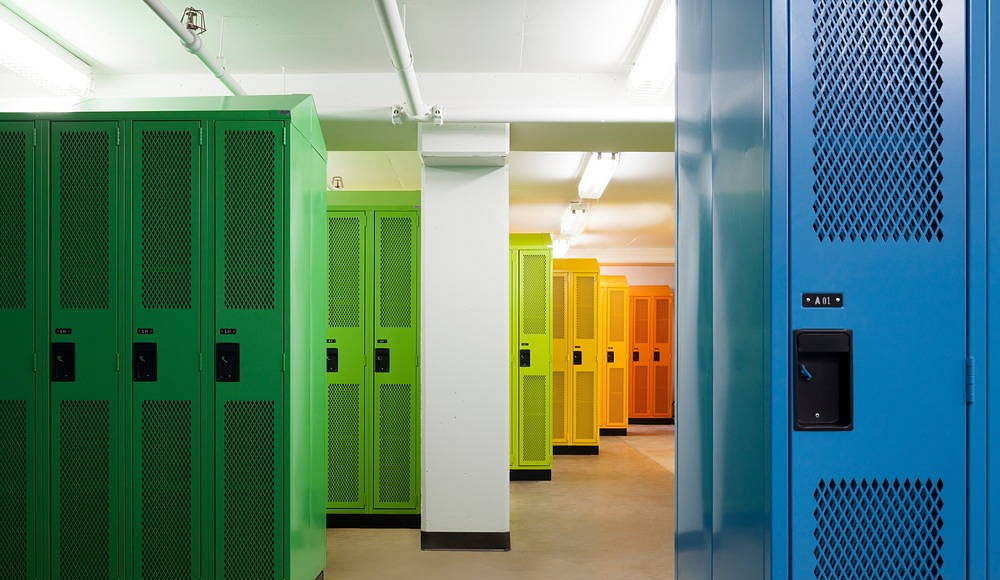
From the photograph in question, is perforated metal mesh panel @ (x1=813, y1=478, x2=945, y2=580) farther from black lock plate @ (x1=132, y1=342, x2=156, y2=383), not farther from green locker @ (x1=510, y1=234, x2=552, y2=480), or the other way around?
green locker @ (x1=510, y1=234, x2=552, y2=480)

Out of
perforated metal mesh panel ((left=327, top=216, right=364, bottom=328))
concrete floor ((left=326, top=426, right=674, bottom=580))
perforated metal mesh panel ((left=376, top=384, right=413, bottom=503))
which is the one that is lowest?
concrete floor ((left=326, top=426, right=674, bottom=580))

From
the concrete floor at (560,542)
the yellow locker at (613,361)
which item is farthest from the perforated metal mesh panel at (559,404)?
the yellow locker at (613,361)

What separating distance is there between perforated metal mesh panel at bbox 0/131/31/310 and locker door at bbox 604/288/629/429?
28.4 feet

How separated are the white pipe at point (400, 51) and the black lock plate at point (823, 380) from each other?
2.12 metres

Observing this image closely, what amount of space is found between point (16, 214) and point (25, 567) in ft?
5.75

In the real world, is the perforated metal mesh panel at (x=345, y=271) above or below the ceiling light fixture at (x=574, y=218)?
below

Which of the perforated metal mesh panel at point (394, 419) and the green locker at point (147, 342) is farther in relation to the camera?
the perforated metal mesh panel at point (394, 419)

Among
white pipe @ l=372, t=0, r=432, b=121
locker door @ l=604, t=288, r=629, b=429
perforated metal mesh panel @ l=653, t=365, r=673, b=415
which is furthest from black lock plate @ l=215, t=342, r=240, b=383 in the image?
perforated metal mesh panel @ l=653, t=365, r=673, b=415

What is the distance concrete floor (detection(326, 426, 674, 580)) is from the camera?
15.1ft

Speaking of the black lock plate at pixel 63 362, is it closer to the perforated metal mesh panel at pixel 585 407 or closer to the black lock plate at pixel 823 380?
the black lock plate at pixel 823 380

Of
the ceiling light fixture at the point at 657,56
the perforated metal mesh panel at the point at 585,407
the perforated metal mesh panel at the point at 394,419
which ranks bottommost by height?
the perforated metal mesh panel at the point at 585,407

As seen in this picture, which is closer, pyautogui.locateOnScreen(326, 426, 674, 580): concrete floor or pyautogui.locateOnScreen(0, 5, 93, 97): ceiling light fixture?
pyautogui.locateOnScreen(0, 5, 93, 97): ceiling light fixture

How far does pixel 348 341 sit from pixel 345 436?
765mm

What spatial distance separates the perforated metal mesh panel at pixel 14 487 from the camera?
342 centimetres
